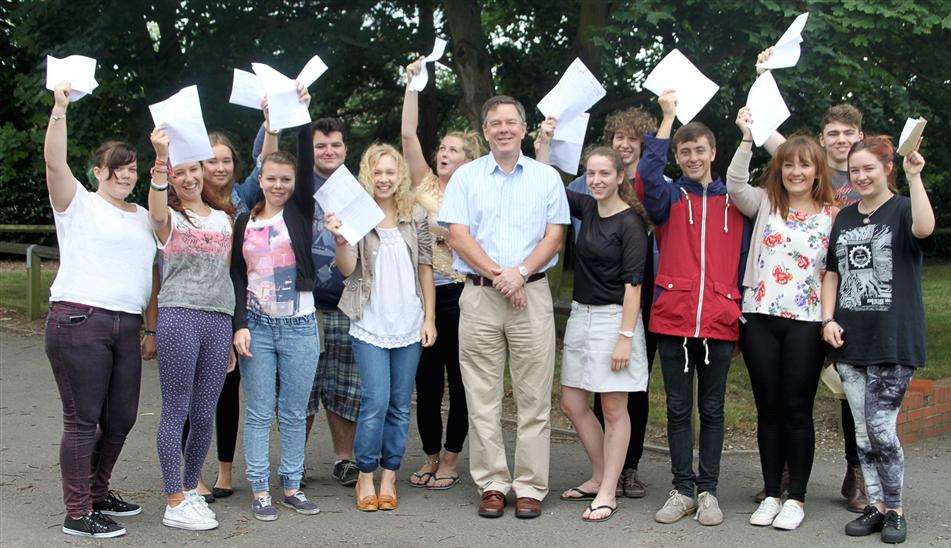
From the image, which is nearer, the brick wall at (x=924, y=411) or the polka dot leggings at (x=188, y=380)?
the polka dot leggings at (x=188, y=380)

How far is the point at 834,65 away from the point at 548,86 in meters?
4.64

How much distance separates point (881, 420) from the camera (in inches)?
189

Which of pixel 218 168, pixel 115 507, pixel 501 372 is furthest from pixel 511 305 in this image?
pixel 115 507

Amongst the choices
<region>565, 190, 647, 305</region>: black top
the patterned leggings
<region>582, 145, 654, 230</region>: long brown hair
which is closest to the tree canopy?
<region>582, 145, 654, 230</region>: long brown hair

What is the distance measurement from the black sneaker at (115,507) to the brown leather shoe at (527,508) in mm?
1943

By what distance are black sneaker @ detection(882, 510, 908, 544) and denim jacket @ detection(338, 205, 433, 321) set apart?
258 centimetres

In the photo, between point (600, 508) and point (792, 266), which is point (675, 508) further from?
point (792, 266)

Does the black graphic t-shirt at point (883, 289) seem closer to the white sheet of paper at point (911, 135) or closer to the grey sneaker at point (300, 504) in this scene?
the white sheet of paper at point (911, 135)

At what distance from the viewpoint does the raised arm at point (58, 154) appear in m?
4.43

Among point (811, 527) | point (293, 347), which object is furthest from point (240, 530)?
point (811, 527)

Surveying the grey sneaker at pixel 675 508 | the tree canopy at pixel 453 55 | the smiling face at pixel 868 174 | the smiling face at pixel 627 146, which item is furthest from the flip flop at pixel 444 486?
the tree canopy at pixel 453 55

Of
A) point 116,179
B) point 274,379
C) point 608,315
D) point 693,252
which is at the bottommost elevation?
point 274,379

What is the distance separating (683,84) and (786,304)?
124cm

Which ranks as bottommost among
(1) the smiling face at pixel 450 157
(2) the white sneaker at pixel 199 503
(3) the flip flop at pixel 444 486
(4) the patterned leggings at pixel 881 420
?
(3) the flip flop at pixel 444 486
